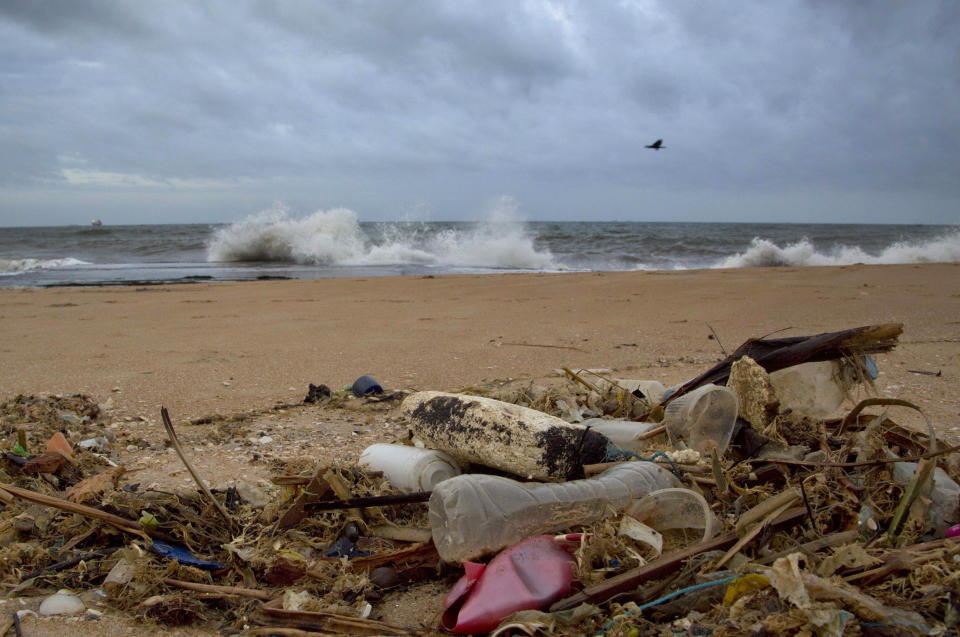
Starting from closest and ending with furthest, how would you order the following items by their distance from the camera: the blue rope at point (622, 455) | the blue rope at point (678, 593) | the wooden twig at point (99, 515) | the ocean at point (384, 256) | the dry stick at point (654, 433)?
the blue rope at point (678, 593)
the wooden twig at point (99, 515)
the blue rope at point (622, 455)
the dry stick at point (654, 433)
the ocean at point (384, 256)

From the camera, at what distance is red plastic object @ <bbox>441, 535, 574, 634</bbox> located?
152 centimetres

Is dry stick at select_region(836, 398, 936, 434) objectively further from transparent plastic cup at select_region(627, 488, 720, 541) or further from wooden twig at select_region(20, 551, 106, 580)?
wooden twig at select_region(20, 551, 106, 580)

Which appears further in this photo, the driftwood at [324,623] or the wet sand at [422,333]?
the wet sand at [422,333]

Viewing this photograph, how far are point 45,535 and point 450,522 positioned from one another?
1320 mm

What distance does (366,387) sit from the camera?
3.87m

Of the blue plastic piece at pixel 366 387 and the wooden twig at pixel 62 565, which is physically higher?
the blue plastic piece at pixel 366 387

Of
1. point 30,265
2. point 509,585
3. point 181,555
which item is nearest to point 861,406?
point 509,585

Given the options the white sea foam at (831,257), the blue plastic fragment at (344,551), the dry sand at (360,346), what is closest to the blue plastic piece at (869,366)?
the dry sand at (360,346)

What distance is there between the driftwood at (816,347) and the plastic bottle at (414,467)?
4.10 ft

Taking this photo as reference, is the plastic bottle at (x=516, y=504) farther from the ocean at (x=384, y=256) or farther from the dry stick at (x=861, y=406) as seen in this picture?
the ocean at (x=384, y=256)

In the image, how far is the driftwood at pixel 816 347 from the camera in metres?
2.41

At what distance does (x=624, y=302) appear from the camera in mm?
7906

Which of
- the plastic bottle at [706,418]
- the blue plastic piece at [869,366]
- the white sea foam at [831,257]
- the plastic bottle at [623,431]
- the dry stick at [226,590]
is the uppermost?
the white sea foam at [831,257]

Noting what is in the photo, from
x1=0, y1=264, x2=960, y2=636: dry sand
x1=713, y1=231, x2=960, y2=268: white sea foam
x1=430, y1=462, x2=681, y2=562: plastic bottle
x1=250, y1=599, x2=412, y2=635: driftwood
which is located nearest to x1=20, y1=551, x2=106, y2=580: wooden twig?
x1=0, y1=264, x2=960, y2=636: dry sand
